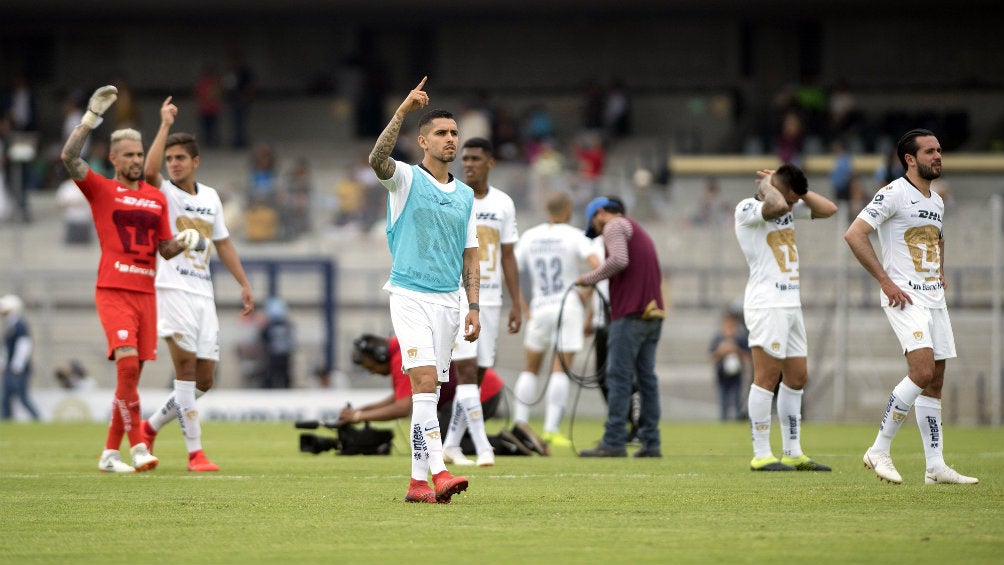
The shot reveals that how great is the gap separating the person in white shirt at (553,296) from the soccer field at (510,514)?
110 inches

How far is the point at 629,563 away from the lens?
257 inches

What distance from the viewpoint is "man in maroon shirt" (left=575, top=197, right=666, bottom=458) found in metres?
13.4

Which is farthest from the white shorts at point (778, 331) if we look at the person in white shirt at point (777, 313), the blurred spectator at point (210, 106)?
the blurred spectator at point (210, 106)

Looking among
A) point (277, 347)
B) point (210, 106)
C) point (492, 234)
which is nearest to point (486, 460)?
point (492, 234)

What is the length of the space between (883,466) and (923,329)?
968 mm

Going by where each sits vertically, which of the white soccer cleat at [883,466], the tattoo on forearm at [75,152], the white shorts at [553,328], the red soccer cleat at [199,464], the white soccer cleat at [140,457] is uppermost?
the tattoo on forearm at [75,152]

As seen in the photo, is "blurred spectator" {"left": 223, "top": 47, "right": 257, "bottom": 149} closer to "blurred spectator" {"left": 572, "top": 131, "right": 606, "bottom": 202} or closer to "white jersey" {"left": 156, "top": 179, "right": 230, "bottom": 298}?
"blurred spectator" {"left": 572, "top": 131, "right": 606, "bottom": 202}

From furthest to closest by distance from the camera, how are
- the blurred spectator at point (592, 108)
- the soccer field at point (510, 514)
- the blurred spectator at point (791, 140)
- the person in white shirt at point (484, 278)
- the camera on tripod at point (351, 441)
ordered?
the blurred spectator at point (592, 108) → the blurred spectator at point (791, 140) → the camera on tripod at point (351, 441) → the person in white shirt at point (484, 278) → the soccer field at point (510, 514)

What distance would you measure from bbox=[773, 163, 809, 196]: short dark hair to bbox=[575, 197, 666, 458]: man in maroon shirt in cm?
216

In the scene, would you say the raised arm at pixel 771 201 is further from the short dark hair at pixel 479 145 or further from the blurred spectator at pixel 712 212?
the blurred spectator at pixel 712 212

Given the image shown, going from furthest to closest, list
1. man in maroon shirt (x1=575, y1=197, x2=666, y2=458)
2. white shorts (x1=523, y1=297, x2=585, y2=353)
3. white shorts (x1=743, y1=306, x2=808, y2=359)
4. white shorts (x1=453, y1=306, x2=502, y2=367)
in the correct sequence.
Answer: white shorts (x1=523, y1=297, x2=585, y2=353)
man in maroon shirt (x1=575, y1=197, x2=666, y2=458)
white shorts (x1=453, y1=306, x2=502, y2=367)
white shorts (x1=743, y1=306, x2=808, y2=359)

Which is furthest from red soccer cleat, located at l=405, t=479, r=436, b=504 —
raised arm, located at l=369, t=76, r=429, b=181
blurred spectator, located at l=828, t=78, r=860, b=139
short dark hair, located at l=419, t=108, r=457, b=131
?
blurred spectator, located at l=828, t=78, r=860, b=139

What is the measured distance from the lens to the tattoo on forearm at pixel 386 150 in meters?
8.45

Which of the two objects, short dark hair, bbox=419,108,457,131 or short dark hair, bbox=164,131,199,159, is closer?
short dark hair, bbox=419,108,457,131
